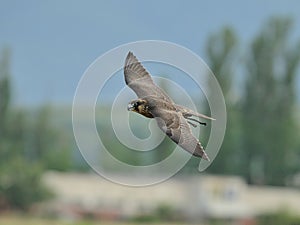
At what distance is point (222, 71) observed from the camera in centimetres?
2038

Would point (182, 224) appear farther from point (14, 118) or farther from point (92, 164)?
point (92, 164)

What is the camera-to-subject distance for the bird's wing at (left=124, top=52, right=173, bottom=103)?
0.78 meters

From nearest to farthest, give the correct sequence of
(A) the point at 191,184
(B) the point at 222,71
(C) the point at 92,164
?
(C) the point at 92,164, (B) the point at 222,71, (A) the point at 191,184

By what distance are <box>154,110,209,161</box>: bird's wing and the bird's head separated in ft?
0.07

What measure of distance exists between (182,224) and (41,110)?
656 centimetres

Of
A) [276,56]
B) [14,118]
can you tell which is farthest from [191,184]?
[14,118]

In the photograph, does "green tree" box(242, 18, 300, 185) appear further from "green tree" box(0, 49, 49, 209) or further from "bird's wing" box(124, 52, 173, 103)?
"bird's wing" box(124, 52, 173, 103)

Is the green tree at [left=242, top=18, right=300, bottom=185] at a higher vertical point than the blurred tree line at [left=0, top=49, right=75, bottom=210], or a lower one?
higher

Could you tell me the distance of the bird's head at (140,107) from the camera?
756 mm

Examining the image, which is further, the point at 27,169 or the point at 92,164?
the point at 27,169

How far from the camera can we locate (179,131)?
28.7 inches

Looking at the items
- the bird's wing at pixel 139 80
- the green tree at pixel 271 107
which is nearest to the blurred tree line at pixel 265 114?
the green tree at pixel 271 107

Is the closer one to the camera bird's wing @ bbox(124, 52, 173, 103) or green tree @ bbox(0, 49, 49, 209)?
bird's wing @ bbox(124, 52, 173, 103)

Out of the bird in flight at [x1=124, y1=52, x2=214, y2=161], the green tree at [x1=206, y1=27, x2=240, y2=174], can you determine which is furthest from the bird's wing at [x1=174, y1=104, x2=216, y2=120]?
the green tree at [x1=206, y1=27, x2=240, y2=174]
